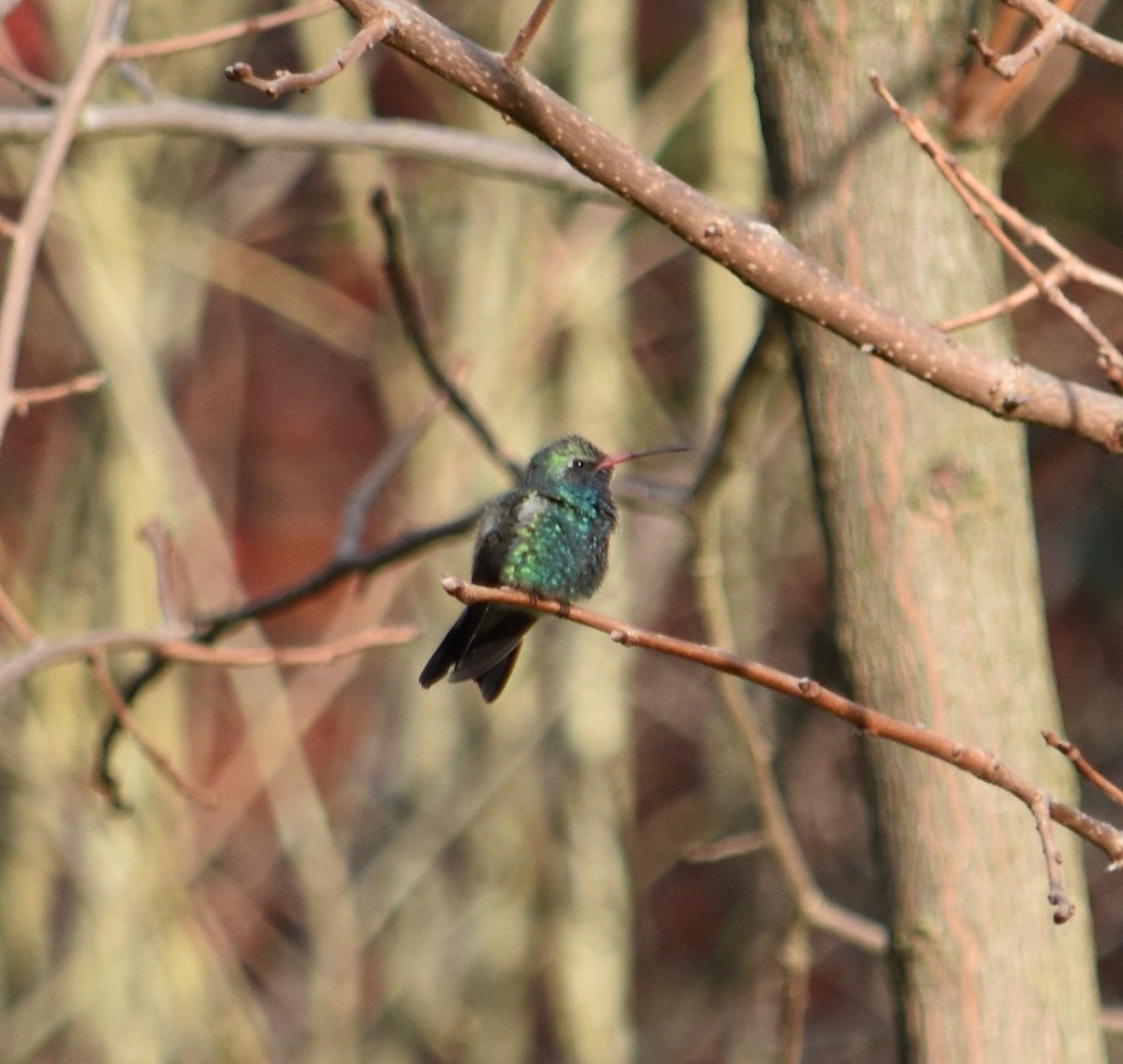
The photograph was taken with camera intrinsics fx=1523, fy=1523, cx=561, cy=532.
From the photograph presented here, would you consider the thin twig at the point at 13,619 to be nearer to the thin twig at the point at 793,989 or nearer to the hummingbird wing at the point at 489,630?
the hummingbird wing at the point at 489,630

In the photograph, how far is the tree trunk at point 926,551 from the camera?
2.07m

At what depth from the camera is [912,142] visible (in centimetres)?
221

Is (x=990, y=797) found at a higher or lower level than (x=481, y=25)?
lower

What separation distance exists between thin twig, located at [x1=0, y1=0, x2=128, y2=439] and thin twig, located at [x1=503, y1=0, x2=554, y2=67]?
816mm

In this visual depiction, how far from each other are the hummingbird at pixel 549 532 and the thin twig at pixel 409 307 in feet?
0.32

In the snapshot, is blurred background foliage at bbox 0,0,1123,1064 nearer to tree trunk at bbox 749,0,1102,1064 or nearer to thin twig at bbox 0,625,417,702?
thin twig at bbox 0,625,417,702

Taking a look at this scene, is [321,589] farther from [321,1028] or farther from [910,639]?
[321,1028]

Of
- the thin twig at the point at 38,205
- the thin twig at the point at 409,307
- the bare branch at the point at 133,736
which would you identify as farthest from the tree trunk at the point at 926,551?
the bare branch at the point at 133,736

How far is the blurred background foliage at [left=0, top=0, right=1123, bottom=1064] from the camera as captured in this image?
5.95 meters

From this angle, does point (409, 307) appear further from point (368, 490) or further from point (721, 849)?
point (721, 849)

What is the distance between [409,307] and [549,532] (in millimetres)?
502

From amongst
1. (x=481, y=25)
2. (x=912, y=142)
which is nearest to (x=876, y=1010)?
(x=481, y=25)

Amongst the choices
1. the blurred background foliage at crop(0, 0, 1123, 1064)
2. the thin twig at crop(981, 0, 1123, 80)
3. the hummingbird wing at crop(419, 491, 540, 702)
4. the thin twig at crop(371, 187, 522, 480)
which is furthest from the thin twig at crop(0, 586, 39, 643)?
the blurred background foliage at crop(0, 0, 1123, 1064)

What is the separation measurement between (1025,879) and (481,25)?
502 cm
